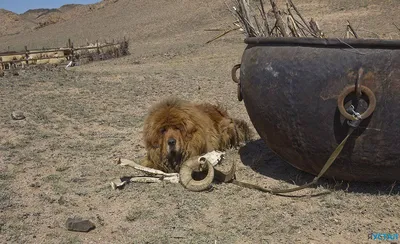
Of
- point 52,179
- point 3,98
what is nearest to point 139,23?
point 3,98

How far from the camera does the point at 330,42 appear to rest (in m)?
3.63

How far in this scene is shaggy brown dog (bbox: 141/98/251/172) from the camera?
4.61 metres

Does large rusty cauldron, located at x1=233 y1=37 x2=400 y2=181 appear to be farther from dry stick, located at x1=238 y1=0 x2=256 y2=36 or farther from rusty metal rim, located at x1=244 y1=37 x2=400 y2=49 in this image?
dry stick, located at x1=238 y1=0 x2=256 y2=36

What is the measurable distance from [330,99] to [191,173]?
152 cm

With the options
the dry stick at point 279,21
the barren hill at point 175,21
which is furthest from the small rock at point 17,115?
the barren hill at point 175,21

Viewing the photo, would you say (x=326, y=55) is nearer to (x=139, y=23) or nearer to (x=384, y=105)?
(x=384, y=105)

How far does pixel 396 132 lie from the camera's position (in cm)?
349

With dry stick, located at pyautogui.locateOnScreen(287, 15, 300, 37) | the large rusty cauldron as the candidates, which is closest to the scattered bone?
the large rusty cauldron

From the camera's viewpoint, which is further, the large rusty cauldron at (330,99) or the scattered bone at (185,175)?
the scattered bone at (185,175)

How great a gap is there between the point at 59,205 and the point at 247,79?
2.03m

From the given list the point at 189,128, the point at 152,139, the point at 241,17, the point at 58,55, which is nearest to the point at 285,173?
the point at 189,128

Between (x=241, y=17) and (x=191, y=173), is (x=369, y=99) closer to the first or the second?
(x=241, y=17)

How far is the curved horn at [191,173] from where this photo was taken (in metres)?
4.22

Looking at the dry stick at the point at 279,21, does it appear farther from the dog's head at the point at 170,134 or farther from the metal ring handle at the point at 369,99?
the dog's head at the point at 170,134
